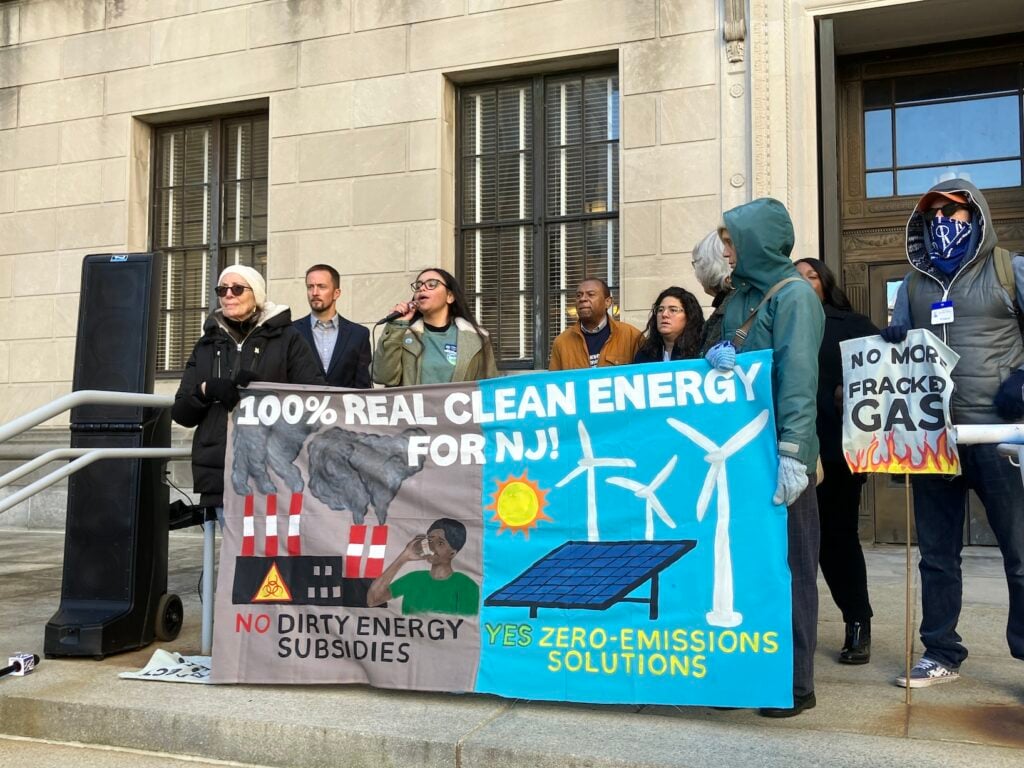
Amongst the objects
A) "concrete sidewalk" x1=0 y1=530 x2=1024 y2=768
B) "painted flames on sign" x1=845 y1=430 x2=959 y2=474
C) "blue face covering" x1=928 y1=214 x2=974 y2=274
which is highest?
"blue face covering" x1=928 y1=214 x2=974 y2=274

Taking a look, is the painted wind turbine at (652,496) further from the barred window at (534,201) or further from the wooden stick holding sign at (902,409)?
the barred window at (534,201)

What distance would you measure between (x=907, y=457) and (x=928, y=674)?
1.04 meters

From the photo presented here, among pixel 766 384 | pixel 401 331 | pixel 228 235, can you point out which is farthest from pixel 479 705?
pixel 228 235

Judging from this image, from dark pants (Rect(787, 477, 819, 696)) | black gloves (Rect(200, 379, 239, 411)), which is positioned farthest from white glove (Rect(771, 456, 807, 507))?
black gloves (Rect(200, 379, 239, 411))

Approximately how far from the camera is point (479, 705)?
13.3 ft

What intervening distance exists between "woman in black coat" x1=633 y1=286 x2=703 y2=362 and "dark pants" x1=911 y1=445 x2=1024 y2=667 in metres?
1.55

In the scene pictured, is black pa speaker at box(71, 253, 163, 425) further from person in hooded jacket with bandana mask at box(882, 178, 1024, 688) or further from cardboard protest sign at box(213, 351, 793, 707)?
person in hooded jacket with bandana mask at box(882, 178, 1024, 688)

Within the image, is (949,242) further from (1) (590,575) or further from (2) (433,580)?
(2) (433,580)

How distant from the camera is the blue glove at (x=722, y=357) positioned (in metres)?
3.87

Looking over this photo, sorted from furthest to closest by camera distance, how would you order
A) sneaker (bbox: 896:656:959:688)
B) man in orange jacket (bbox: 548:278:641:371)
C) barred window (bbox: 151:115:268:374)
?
1. barred window (bbox: 151:115:268:374)
2. man in orange jacket (bbox: 548:278:641:371)
3. sneaker (bbox: 896:656:959:688)

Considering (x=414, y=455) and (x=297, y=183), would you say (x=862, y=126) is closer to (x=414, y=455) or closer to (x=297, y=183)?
(x=297, y=183)

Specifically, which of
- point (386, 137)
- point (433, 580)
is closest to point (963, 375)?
point (433, 580)

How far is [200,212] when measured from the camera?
10984mm

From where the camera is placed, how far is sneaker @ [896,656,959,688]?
13.8 ft
